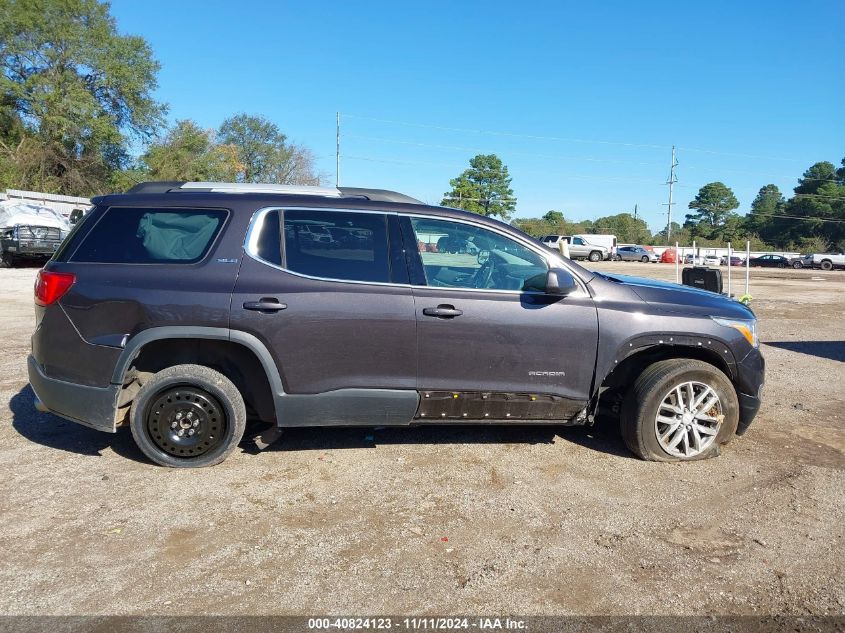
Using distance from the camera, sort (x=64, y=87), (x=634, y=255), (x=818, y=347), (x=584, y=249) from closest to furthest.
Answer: (x=818, y=347) < (x=64, y=87) < (x=584, y=249) < (x=634, y=255)

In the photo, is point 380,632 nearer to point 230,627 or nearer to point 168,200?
point 230,627

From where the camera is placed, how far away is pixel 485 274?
4.39 metres

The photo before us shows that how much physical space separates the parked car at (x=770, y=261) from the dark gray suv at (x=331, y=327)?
53.4m

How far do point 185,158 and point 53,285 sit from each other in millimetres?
52330

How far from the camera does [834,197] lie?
80688 millimetres

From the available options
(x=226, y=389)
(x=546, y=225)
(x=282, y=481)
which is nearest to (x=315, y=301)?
(x=226, y=389)

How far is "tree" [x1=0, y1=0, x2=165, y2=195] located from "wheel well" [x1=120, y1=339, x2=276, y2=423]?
43.5 meters

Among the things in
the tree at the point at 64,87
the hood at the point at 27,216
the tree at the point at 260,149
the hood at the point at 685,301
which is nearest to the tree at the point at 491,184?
the tree at the point at 260,149

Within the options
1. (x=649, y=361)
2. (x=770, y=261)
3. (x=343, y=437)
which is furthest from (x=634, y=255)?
(x=343, y=437)

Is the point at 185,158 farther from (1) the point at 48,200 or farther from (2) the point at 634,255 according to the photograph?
(2) the point at 634,255

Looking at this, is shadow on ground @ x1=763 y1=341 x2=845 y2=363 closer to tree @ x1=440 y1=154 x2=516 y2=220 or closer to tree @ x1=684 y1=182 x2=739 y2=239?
tree @ x1=440 y1=154 x2=516 y2=220

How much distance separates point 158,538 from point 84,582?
454 mm

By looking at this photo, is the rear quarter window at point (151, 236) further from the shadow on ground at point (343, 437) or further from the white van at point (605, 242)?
the white van at point (605, 242)

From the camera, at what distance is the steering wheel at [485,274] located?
433 centimetres
